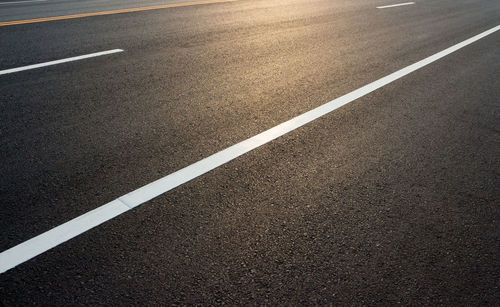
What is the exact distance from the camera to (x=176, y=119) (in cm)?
407

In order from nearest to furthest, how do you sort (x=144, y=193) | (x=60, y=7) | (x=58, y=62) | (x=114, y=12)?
1. (x=144, y=193)
2. (x=58, y=62)
3. (x=114, y=12)
4. (x=60, y=7)

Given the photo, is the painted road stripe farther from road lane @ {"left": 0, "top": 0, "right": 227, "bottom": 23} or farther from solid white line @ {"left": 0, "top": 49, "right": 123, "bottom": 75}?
solid white line @ {"left": 0, "top": 49, "right": 123, "bottom": 75}

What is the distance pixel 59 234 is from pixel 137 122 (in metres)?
1.66

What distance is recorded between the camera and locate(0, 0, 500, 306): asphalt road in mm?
2285

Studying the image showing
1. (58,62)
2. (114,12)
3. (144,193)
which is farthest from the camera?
(114,12)

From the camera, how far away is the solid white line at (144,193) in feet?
7.65

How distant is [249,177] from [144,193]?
77 cm

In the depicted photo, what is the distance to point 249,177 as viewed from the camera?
126 inches

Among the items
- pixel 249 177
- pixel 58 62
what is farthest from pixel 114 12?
pixel 249 177

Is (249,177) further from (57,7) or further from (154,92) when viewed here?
(57,7)

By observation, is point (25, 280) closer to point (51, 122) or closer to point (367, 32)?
point (51, 122)

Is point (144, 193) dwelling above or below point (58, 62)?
below

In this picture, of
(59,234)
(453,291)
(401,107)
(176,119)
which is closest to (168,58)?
(176,119)

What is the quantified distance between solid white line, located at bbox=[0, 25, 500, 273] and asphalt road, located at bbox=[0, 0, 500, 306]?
63mm
